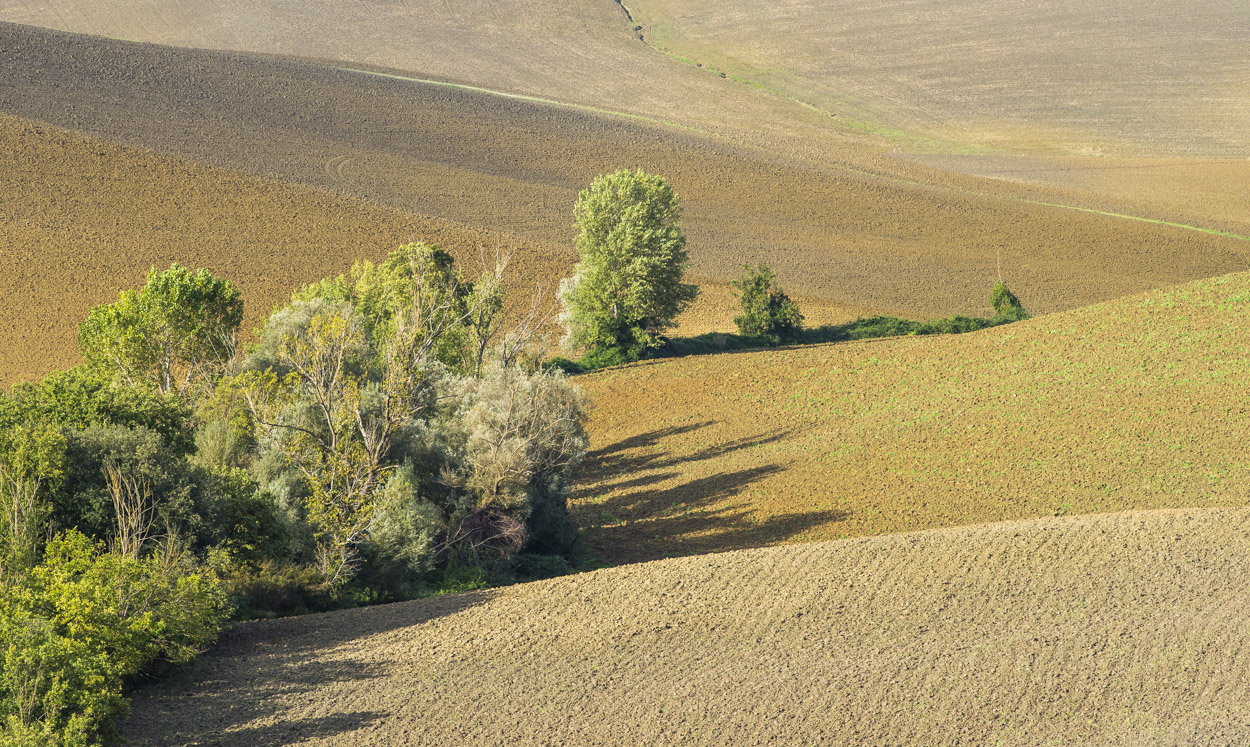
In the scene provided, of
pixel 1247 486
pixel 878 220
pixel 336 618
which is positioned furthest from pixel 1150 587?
pixel 878 220

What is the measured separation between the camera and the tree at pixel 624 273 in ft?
176

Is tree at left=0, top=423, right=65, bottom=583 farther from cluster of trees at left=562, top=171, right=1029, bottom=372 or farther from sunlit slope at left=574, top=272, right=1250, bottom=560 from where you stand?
cluster of trees at left=562, top=171, right=1029, bottom=372

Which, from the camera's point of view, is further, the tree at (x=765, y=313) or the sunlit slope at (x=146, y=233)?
the sunlit slope at (x=146, y=233)

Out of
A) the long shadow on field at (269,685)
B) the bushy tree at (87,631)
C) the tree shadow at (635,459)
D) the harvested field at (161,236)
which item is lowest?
the tree shadow at (635,459)

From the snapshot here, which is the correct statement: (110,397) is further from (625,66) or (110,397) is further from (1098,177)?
(625,66)

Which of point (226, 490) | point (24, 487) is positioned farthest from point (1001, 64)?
point (24, 487)

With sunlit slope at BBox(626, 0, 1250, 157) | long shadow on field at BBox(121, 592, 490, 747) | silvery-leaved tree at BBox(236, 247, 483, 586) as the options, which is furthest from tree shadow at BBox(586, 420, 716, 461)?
sunlit slope at BBox(626, 0, 1250, 157)

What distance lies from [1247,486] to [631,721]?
73.2ft

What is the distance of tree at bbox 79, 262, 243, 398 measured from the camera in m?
35.8

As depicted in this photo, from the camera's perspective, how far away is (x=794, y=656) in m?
20.5

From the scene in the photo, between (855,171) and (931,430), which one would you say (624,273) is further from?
(855,171)

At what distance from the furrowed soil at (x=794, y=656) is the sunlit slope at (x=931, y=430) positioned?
7164 millimetres

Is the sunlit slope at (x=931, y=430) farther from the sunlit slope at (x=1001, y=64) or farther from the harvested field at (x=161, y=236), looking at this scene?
the sunlit slope at (x=1001, y=64)

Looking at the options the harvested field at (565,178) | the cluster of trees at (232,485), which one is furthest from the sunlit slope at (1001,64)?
the cluster of trees at (232,485)
